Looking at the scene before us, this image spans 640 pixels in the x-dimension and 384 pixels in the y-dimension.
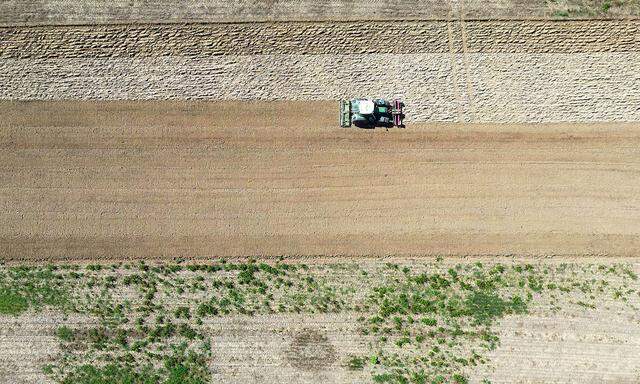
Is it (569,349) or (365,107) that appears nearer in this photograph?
(569,349)

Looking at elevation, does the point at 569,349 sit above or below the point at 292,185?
below

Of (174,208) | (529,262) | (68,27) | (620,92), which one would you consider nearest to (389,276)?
(529,262)

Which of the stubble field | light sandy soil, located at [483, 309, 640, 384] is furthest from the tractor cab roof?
light sandy soil, located at [483, 309, 640, 384]

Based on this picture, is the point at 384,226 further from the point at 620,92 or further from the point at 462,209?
the point at 620,92

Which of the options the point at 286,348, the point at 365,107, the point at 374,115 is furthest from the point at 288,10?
the point at 286,348

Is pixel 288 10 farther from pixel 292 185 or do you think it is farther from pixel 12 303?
pixel 12 303

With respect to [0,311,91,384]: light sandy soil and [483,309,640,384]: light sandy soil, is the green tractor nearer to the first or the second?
[483,309,640,384]: light sandy soil

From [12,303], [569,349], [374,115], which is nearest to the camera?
[569,349]
